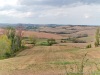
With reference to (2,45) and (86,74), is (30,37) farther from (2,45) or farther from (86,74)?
(86,74)

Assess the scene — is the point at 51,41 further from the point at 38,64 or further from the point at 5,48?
the point at 38,64

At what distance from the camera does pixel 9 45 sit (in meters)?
74.6

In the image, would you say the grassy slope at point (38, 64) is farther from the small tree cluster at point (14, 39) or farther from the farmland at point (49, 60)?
the small tree cluster at point (14, 39)

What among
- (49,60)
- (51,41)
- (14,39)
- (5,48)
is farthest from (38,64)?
(51,41)

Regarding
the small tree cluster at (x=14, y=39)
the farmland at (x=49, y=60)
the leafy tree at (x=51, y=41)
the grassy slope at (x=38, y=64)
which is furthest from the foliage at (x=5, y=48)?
the leafy tree at (x=51, y=41)

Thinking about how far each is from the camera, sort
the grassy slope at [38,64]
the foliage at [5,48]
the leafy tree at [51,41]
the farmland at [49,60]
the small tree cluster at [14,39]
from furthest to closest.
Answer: the leafy tree at [51,41], the small tree cluster at [14,39], the foliage at [5,48], the grassy slope at [38,64], the farmland at [49,60]

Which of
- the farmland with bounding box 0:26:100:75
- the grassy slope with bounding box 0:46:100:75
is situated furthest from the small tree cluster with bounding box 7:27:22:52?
the grassy slope with bounding box 0:46:100:75

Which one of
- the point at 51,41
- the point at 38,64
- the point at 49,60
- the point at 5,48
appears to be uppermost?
the point at 38,64

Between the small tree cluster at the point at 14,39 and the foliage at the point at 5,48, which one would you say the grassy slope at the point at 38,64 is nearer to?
the foliage at the point at 5,48

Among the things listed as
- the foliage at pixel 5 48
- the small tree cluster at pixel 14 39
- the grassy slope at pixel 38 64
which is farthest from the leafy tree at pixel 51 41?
the grassy slope at pixel 38 64

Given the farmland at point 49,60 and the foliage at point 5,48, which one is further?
the foliage at point 5,48

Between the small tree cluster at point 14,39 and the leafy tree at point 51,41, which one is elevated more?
the small tree cluster at point 14,39

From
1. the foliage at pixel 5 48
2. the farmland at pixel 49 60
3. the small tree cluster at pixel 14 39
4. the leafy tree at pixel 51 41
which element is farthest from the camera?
the leafy tree at pixel 51 41

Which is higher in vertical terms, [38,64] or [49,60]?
[38,64]
